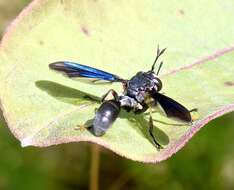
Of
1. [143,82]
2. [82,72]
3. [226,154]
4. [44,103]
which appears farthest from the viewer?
[226,154]

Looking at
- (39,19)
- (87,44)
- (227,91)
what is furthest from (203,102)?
(39,19)

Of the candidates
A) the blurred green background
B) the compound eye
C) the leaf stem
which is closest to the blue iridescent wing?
the compound eye

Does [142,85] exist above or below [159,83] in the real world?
below

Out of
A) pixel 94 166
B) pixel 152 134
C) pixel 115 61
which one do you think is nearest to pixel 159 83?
pixel 115 61

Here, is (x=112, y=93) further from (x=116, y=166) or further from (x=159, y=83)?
(x=116, y=166)

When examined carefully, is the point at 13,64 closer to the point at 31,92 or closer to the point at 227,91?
the point at 31,92

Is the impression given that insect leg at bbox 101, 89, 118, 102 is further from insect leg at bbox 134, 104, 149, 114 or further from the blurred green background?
the blurred green background
